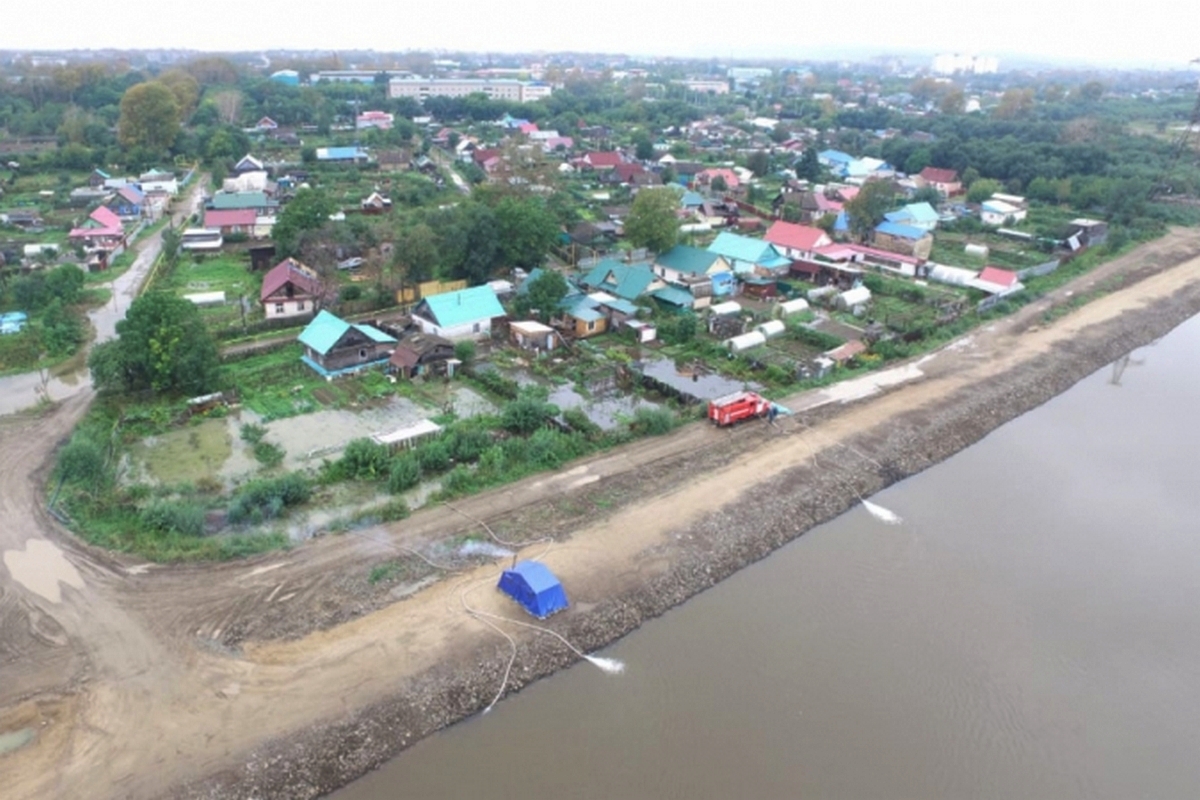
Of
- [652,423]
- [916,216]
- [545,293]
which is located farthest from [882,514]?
[916,216]

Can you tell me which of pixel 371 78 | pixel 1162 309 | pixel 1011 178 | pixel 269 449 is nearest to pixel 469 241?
pixel 269 449

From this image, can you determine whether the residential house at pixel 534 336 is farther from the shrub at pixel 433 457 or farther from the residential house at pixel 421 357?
the shrub at pixel 433 457

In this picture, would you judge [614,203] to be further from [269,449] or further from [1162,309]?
[269,449]

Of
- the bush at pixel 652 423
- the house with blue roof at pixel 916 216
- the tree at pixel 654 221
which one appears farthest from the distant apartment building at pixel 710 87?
the bush at pixel 652 423

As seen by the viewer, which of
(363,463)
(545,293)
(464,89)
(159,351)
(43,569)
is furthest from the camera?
(464,89)

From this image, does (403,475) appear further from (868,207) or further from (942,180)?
(942,180)

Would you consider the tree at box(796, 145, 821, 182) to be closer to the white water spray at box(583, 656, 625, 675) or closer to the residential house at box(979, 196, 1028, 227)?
the residential house at box(979, 196, 1028, 227)

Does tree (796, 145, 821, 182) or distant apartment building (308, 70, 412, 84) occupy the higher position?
distant apartment building (308, 70, 412, 84)

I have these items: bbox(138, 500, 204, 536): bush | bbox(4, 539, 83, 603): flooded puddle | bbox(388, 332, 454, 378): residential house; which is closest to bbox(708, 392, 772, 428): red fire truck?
bbox(388, 332, 454, 378): residential house
